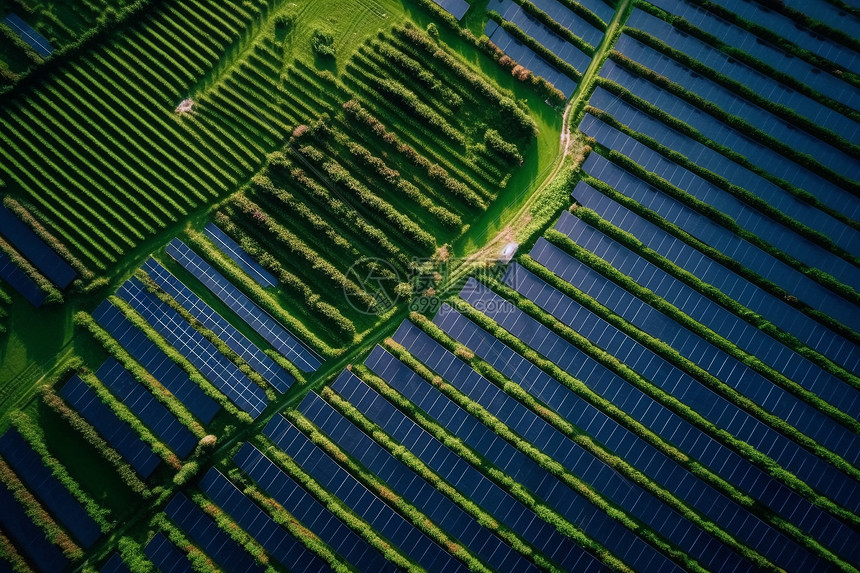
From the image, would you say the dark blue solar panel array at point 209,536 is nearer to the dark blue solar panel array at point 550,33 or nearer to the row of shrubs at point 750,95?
the dark blue solar panel array at point 550,33

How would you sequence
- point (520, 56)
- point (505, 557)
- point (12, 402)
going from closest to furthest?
point (505, 557)
point (12, 402)
point (520, 56)

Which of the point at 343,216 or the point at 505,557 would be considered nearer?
the point at 505,557

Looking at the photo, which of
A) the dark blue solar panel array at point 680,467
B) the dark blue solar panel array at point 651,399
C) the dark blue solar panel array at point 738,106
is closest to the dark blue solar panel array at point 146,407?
the dark blue solar panel array at point 680,467

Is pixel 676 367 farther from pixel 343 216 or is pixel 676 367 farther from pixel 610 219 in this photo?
pixel 343 216

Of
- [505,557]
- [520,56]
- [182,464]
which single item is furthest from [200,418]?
[520,56]

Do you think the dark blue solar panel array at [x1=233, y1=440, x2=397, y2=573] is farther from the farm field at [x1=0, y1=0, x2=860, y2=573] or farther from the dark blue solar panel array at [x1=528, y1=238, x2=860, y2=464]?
the dark blue solar panel array at [x1=528, y1=238, x2=860, y2=464]

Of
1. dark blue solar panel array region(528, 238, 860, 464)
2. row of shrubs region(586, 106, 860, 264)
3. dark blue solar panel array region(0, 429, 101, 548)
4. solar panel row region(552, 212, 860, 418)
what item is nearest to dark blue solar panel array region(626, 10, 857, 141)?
row of shrubs region(586, 106, 860, 264)

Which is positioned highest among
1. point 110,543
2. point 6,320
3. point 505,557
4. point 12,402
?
point 505,557
